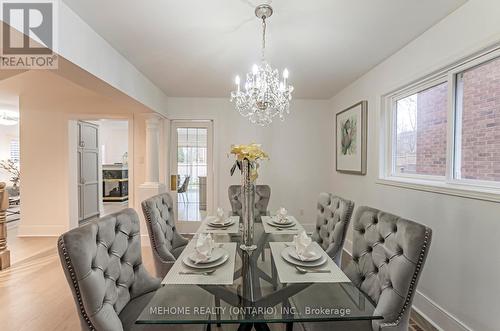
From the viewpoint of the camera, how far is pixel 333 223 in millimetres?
2279

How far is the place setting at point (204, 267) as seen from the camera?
132cm

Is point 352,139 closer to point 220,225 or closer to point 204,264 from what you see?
point 220,225

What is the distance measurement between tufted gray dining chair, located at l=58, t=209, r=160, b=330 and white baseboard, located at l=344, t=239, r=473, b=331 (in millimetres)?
2146

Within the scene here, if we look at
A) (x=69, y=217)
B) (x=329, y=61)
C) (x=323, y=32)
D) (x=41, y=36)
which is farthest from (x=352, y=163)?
(x=69, y=217)

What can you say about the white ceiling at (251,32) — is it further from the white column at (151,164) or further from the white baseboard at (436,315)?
the white baseboard at (436,315)

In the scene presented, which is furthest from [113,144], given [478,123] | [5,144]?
[478,123]

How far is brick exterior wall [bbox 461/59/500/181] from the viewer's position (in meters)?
1.76

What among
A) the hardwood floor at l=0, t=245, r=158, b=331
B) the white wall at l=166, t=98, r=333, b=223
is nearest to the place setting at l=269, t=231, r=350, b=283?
the hardwood floor at l=0, t=245, r=158, b=331

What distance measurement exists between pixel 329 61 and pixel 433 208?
5.88 feet

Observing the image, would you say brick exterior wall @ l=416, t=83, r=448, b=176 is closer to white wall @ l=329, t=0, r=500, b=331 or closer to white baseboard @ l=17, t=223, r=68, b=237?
white wall @ l=329, t=0, r=500, b=331

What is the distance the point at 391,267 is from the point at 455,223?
1.05 metres

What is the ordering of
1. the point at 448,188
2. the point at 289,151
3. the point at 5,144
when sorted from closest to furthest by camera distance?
the point at 448,188 → the point at 289,151 → the point at 5,144

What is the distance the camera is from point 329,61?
9.47 ft

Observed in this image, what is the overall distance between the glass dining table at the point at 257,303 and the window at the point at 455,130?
1.22 m
